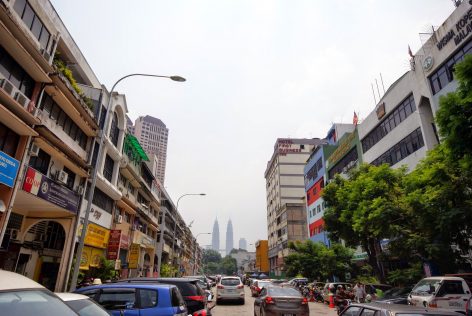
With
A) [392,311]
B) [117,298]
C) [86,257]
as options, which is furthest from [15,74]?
[392,311]

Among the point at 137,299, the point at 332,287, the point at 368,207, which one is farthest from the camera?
the point at 332,287

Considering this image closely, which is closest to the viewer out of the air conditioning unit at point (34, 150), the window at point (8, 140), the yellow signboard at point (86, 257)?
the window at point (8, 140)

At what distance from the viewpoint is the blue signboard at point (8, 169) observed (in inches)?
463

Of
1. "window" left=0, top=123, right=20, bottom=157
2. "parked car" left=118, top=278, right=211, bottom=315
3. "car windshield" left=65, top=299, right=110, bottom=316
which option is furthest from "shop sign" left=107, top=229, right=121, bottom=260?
"car windshield" left=65, top=299, right=110, bottom=316

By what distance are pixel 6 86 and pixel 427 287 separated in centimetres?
1800

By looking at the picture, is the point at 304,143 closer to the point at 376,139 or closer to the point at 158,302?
the point at 376,139

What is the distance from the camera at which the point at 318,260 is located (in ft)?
131

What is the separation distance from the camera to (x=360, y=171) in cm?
2548

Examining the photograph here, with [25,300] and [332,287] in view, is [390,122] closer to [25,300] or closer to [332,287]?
[332,287]

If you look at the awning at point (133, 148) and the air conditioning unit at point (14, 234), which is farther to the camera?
the awning at point (133, 148)

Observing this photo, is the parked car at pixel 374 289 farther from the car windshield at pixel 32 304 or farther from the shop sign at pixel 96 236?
the car windshield at pixel 32 304

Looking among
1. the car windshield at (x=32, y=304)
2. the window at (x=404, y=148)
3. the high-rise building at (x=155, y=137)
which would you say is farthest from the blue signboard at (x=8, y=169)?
Result: the high-rise building at (x=155, y=137)

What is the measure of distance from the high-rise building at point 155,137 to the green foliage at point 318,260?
10332 cm

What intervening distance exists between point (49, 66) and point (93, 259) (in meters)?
13.1
